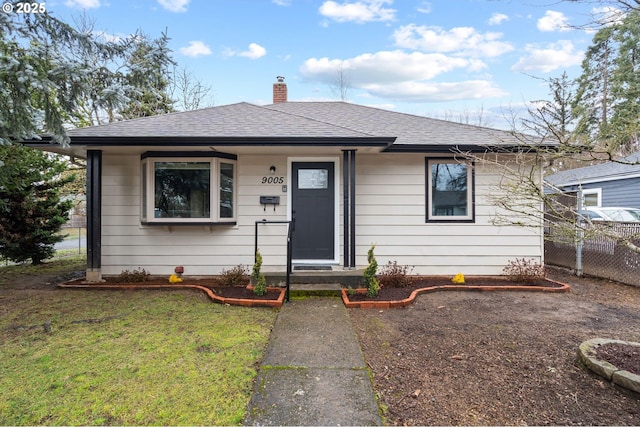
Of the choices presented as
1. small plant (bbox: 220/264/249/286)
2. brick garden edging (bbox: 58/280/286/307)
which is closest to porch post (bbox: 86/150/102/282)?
brick garden edging (bbox: 58/280/286/307)

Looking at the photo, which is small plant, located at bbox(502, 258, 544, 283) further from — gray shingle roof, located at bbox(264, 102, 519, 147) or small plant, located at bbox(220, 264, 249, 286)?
small plant, located at bbox(220, 264, 249, 286)

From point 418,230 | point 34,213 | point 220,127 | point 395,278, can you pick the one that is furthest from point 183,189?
point 34,213

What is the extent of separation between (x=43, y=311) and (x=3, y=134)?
7.32 ft

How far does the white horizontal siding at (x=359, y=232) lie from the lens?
6055 mm

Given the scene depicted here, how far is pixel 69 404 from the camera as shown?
2.19m

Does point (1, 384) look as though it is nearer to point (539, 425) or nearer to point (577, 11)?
point (539, 425)

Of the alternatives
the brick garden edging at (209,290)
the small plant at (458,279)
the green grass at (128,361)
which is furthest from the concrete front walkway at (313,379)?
the small plant at (458,279)

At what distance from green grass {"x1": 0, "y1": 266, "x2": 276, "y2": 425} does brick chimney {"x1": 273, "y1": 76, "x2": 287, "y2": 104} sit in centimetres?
621

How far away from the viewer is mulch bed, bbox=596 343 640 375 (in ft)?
8.10

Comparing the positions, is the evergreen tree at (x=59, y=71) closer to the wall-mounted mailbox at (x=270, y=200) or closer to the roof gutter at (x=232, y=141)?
the roof gutter at (x=232, y=141)

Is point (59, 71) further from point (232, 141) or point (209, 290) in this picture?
point (209, 290)

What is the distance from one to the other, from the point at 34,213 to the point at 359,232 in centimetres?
746

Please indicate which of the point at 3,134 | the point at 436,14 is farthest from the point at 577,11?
the point at 436,14

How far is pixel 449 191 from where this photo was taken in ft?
20.2
